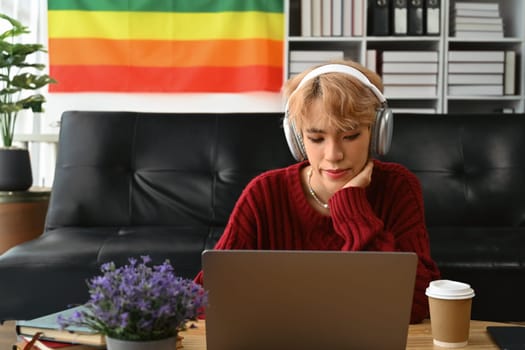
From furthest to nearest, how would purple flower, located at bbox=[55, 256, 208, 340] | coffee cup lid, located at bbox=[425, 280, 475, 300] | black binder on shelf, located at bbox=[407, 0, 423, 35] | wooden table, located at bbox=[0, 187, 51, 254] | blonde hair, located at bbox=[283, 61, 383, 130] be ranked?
black binder on shelf, located at bbox=[407, 0, 423, 35] < wooden table, located at bbox=[0, 187, 51, 254] < blonde hair, located at bbox=[283, 61, 383, 130] < coffee cup lid, located at bbox=[425, 280, 475, 300] < purple flower, located at bbox=[55, 256, 208, 340]

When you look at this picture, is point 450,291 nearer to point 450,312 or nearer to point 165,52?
point 450,312

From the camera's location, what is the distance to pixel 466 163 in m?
2.50

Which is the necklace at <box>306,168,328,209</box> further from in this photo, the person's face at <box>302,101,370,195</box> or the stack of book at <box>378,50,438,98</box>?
the stack of book at <box>378,50,438,98</box>

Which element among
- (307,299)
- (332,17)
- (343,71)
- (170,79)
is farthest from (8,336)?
(332,17)

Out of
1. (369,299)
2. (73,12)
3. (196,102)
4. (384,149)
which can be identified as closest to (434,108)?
(196,102)

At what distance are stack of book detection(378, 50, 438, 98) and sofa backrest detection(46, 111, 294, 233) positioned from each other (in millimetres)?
1441

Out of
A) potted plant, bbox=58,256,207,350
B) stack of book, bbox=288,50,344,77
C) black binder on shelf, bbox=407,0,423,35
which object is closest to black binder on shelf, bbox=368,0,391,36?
black binder on shelf, bbox=407,0,423,35

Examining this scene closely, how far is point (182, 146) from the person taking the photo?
254cm

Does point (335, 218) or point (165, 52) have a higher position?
point (165, 52)

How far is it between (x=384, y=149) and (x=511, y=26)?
2.97 meters

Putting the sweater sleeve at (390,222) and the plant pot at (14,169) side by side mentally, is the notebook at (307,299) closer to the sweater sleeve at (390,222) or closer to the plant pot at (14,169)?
the sweater sleeve at (390,222)

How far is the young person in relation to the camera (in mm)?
1310

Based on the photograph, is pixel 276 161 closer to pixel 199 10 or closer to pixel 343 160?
pixel 343 160

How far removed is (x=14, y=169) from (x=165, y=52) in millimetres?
1360
